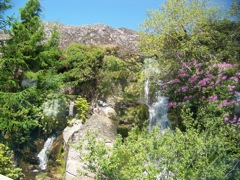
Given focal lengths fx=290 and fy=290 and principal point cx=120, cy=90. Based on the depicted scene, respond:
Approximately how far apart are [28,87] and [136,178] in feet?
19.9

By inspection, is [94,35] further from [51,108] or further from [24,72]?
[51,108]

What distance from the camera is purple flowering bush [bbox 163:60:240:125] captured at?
22.4 ft

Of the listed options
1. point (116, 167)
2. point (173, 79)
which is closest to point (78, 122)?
point (173, 79)

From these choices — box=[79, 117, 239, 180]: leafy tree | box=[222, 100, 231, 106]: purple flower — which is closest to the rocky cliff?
box=[222, 100, 231, 106]: purple flower

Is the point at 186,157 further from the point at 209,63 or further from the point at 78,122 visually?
the point at 78,122

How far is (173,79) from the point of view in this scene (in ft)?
26.2

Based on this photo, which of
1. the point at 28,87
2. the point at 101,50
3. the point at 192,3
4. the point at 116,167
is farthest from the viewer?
the point at 101,50

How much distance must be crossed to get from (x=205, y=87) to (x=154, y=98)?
71.0 inches

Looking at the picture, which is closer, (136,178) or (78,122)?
(136,178)

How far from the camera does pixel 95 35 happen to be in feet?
38.6

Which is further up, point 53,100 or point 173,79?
point 173,79

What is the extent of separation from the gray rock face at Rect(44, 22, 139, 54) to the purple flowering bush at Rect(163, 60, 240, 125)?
3.73 metres

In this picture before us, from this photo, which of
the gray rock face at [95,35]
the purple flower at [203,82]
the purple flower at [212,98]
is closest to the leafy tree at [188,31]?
the purple flower at [203,82]

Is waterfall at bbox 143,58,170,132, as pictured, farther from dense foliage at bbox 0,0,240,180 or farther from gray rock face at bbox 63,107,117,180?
gray rock face at bbox 63,107,117,180
